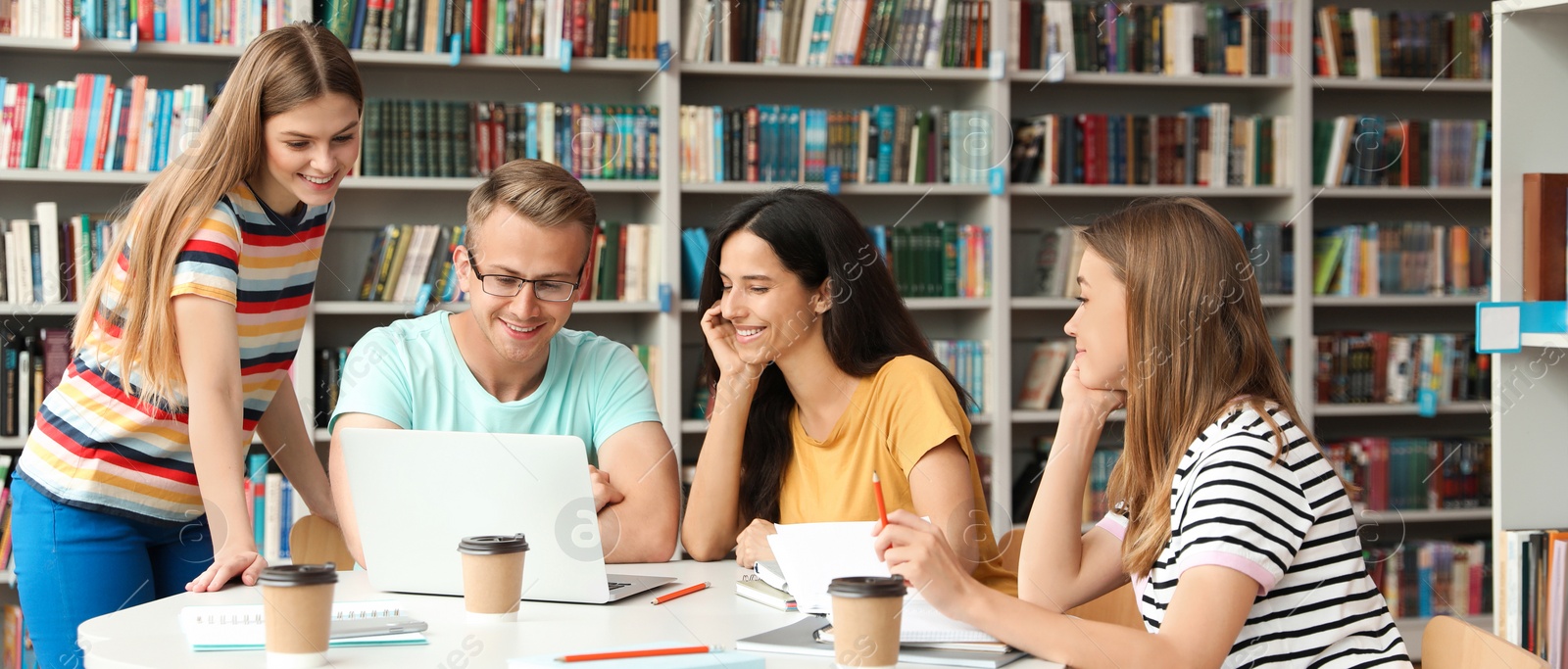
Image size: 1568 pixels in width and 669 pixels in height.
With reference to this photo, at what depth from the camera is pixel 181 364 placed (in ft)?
5.23

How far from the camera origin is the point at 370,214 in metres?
3.55

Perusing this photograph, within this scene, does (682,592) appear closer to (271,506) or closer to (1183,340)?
(1183,340)

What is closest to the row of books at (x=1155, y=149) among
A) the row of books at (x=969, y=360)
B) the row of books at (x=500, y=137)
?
the row of books at (x=969, y=360)

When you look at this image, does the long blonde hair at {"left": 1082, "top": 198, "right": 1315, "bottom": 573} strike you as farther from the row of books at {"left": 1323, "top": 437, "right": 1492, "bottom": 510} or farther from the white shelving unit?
the row of books at {"left": 1323, "top": 437, "right": 1492, "bottom": 510}

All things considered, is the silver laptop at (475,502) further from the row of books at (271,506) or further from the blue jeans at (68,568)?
the row of books at (271,506)

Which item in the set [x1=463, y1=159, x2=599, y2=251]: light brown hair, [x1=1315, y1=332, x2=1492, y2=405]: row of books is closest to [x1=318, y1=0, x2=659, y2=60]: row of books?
[x1=463, y1=159, x2=599, y2=251]: light brown hair

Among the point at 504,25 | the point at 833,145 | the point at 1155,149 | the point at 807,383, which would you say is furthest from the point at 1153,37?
the point at 807,383

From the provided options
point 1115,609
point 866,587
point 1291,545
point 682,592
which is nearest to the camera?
point 866,587

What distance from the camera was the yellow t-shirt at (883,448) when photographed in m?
1.79

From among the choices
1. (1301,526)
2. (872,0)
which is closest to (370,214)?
(872,0)

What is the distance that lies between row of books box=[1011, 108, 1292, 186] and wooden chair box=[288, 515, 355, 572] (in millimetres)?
2404

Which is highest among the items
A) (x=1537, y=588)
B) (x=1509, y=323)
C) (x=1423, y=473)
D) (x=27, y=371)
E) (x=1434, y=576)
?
(x=1509, y=323)

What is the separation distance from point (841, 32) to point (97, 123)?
2023 millimetres

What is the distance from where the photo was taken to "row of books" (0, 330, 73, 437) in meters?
3.07
